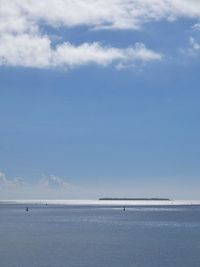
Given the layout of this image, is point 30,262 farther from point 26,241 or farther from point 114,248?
point 26,241

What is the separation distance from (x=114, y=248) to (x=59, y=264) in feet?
66.4

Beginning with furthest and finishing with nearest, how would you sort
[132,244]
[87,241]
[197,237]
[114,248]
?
[197,237]
[87,241]
[132,244]
[114,248]

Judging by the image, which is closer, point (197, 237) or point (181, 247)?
point (181, 247)

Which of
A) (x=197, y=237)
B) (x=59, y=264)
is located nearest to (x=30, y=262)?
(x=59, y=264)

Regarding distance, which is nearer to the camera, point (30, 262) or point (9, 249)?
point (30, 262)

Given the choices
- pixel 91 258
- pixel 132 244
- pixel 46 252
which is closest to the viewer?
pixel 91 258

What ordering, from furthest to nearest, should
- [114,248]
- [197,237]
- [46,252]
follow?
[197,237] < [114,248] < [46,252]

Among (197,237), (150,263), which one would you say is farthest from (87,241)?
(150,263)

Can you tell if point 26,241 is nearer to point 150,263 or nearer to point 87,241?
point 87,241

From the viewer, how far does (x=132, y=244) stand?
93.8 meters

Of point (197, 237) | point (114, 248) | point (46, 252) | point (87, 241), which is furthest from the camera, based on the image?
point (197, 237)

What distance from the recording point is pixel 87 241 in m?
100

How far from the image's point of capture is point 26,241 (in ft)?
329

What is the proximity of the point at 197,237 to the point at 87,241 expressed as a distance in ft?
80.3
